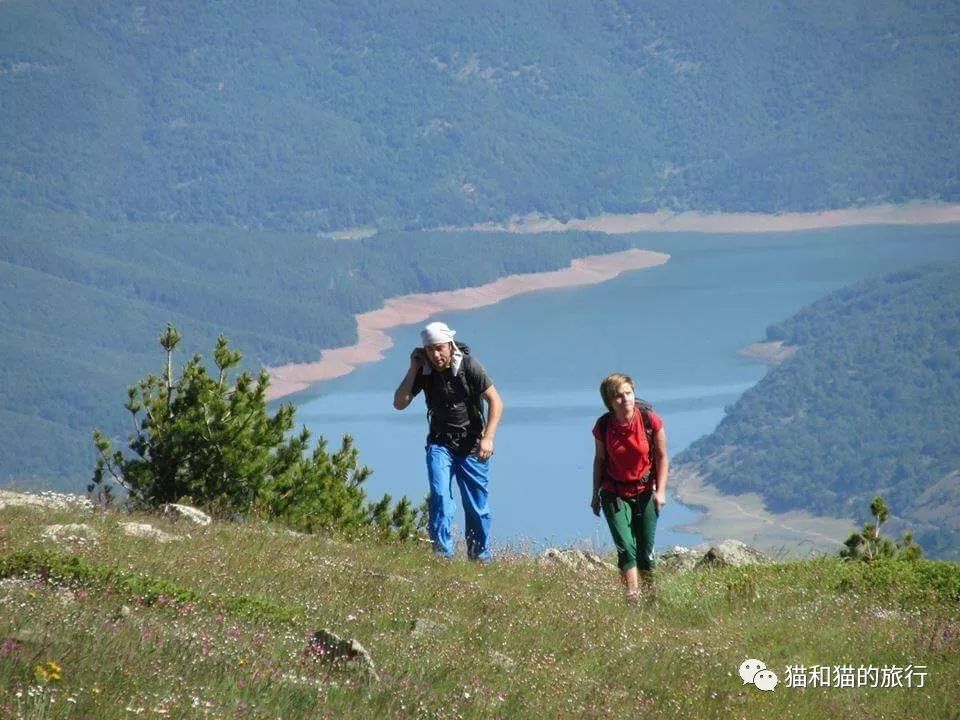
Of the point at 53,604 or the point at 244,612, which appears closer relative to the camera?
the point at 53,604

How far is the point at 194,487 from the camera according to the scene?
1297cm

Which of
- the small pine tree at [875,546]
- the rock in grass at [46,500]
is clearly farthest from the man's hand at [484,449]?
the rock in grass at [46,500]

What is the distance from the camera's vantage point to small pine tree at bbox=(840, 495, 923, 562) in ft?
34.5

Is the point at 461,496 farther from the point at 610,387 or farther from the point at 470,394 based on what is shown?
the point at 610,387

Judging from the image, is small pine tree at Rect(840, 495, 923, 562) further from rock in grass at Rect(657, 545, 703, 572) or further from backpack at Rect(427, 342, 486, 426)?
backpack at Rect(427, 342, 486, 426)

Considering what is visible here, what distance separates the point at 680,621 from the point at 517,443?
6744 inches

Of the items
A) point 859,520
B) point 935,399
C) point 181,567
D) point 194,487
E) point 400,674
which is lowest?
point 400,674

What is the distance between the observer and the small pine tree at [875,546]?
1051 centimetres

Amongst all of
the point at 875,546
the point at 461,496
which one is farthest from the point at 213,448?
the point at 875,546

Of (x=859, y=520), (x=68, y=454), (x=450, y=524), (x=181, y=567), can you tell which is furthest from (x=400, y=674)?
(x=68, y=454)

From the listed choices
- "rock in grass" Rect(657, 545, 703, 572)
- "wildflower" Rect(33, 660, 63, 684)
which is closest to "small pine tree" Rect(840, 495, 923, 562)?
"rock in grass" Rect(657, 545, 703, 572)

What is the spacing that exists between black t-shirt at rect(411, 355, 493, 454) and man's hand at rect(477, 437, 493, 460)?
0.20 ft

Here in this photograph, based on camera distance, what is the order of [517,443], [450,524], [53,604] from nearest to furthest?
[53,604]
[450,524]
[517,443]

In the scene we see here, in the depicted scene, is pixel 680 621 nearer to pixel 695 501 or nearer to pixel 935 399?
pixel 695 501
